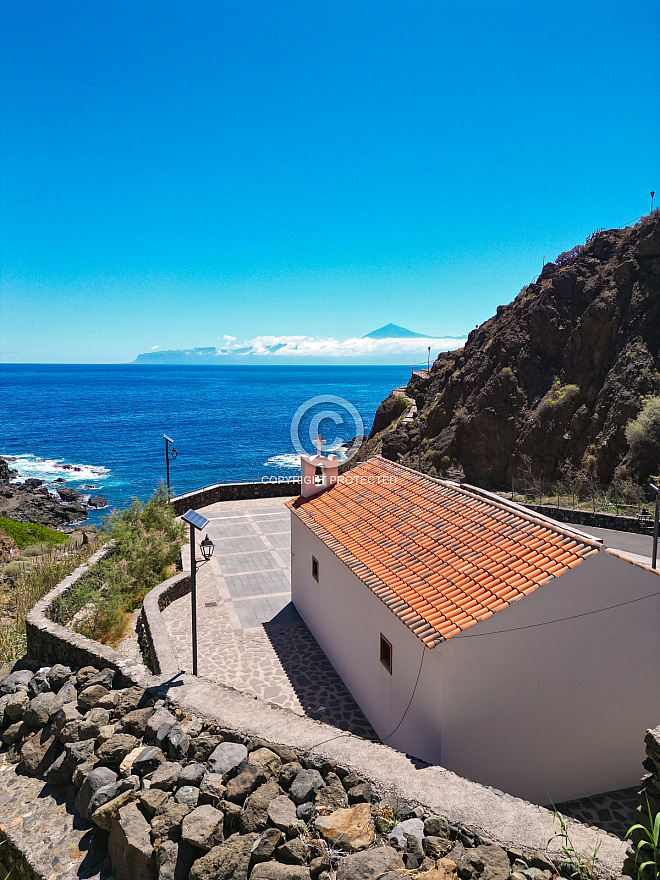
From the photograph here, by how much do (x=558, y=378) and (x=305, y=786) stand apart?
39463 mm

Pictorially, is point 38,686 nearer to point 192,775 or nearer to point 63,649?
point 63,649

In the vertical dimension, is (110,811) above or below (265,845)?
below

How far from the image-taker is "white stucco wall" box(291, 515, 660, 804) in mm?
8188

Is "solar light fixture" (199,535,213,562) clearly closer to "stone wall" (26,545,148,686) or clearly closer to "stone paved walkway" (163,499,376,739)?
"stone wall" (26,545,148,686)

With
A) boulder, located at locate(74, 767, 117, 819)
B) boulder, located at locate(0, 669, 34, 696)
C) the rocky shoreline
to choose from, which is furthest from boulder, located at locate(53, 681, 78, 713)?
the rocky shoreline

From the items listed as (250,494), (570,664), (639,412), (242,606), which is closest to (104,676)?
(242,606)

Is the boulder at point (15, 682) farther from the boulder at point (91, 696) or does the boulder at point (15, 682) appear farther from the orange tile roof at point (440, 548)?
the orange tile roof at point (440, 548)

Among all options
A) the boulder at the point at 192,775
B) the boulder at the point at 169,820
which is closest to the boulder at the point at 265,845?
the boulder at the point at 169,820

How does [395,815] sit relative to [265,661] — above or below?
above

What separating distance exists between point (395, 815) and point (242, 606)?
10.2 metres

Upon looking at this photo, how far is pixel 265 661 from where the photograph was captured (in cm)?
1278

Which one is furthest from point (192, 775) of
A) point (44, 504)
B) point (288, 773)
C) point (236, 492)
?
point (44, 504)

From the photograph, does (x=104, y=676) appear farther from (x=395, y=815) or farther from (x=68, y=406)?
(x=68, y=406)

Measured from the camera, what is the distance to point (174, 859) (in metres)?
5.71
